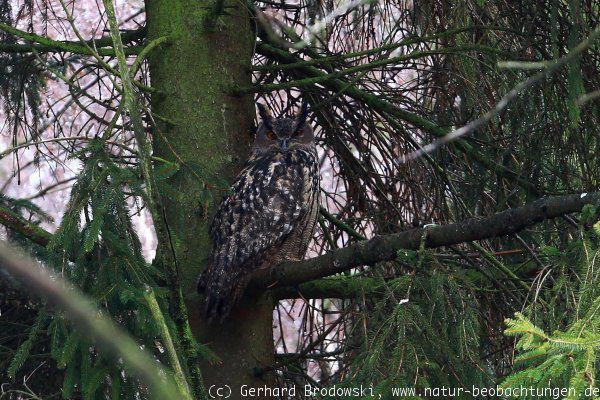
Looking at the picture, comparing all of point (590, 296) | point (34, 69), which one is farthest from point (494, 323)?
point (34, 69)

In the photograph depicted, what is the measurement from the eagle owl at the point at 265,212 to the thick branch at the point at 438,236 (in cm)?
54

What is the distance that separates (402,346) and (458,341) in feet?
0.80

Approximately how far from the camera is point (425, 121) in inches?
155

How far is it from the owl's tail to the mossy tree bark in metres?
0.06

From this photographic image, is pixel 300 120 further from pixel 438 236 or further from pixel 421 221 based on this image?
pixel 438 236

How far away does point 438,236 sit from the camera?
9.45ft

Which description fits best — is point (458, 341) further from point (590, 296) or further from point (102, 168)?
point (102, 168)

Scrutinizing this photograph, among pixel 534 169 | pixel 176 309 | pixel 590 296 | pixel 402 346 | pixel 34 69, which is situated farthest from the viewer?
pixel 34 69

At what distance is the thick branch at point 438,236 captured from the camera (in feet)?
8.79

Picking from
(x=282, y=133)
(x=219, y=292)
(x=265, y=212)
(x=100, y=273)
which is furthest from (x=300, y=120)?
(x=100, y=273)

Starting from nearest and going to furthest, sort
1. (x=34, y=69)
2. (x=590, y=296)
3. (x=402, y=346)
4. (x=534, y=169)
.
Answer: (x=590, y=296)
(x=402, y=346)
(x=534, y=169)
(x=34, y=69)

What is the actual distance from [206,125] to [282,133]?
69cm

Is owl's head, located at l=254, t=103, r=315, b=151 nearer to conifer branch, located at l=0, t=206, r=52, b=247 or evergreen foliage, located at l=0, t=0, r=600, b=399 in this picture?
evergreen foliage, located at l=0, t=0, r=600, b=399

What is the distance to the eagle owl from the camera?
3.88m
